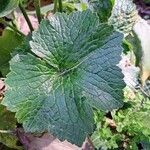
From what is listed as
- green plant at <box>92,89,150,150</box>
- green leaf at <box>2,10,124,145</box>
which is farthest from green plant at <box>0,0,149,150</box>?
green plant at <box>92,89,150,150</box>

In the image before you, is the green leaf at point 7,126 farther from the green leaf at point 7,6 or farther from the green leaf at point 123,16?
the green leaf at point 123,16

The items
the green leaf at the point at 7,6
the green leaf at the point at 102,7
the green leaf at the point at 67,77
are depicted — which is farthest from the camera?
the green leaf at the point at 102,7

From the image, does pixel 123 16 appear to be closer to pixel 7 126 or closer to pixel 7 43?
pixel 7 43

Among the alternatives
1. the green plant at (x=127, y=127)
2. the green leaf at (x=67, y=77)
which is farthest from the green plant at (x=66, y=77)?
the green plant at (x=127, y=127)

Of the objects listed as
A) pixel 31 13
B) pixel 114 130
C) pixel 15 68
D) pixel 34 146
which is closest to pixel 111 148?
pixel 114 130

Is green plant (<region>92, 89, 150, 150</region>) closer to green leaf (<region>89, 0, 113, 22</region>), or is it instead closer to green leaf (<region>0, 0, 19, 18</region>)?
green leaf (<region>89, 0, 113, 22</region>)

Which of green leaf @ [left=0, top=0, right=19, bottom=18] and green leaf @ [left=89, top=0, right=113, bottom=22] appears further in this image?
green leaf @ [left=89, top=0, right=113, bottom=22]

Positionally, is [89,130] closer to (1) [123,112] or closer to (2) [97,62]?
(2) [97,62]

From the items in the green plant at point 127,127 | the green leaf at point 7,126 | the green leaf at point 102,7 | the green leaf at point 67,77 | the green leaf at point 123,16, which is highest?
the green leaf at point 67,77
